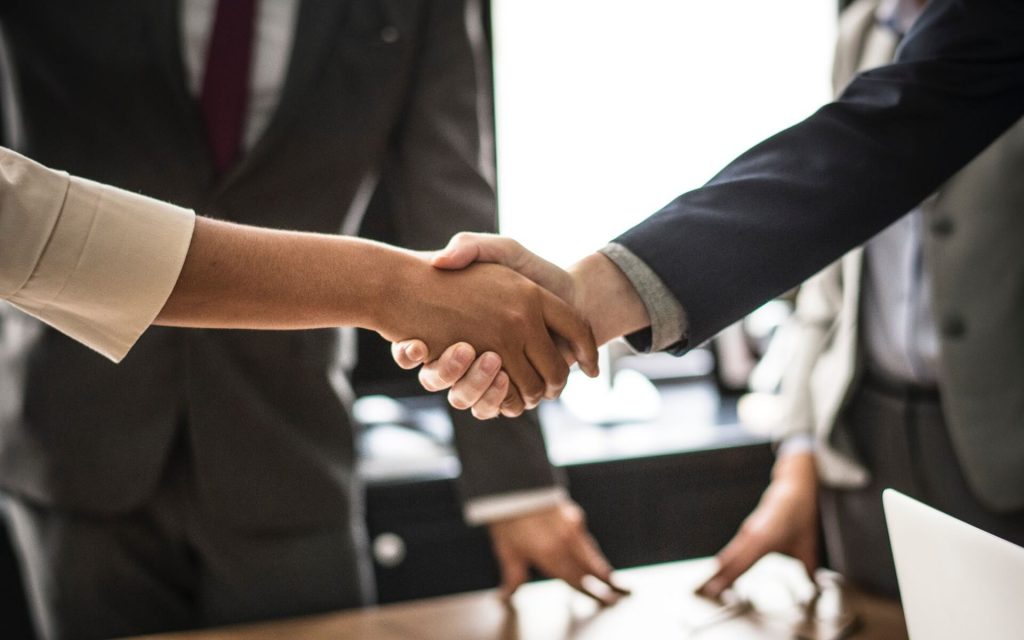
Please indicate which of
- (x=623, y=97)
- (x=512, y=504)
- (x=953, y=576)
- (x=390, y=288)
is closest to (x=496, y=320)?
(x=390, y=288)

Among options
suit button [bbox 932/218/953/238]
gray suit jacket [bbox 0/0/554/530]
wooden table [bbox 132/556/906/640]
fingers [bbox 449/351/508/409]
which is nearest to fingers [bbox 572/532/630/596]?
wooden table [bbox 132/556/906/640]

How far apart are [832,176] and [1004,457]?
45cm

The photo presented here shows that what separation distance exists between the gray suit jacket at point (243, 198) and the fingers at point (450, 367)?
0.28 m

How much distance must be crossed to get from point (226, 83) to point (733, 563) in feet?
2.98

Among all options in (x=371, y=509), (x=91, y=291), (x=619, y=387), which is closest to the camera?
(x=91, y=291)

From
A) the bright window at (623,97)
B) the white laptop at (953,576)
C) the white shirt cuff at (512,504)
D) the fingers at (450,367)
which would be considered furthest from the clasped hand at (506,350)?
the bright window at (623,97)

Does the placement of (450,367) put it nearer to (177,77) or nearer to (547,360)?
(547,360)

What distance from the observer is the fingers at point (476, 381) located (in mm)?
1060

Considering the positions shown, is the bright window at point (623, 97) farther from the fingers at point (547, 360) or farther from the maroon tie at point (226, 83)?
the fingers at point (547, 360)

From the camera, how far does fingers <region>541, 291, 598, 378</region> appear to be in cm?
112

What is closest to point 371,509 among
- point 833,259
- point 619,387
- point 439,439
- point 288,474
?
point 439,439

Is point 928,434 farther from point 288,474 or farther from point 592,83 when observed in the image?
point 592,83

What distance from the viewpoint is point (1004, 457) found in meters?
1.22

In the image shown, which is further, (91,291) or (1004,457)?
(1004,457)
